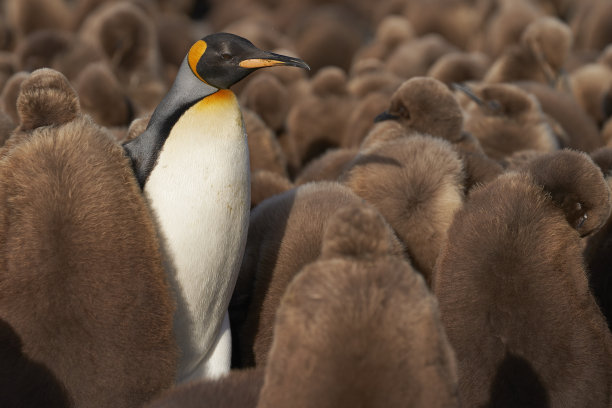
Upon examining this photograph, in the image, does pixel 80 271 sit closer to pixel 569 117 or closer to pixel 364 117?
pixel 364 117

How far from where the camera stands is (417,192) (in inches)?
129

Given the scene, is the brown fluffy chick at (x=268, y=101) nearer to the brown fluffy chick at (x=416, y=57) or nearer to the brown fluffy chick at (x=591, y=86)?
the brown fluffy chick at (x=591, y=86)

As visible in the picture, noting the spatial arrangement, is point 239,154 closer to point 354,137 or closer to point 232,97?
point 232,97

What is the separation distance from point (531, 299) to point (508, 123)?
2238 millimetres

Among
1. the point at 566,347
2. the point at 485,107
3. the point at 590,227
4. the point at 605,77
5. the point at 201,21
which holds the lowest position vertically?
the point at 201,21

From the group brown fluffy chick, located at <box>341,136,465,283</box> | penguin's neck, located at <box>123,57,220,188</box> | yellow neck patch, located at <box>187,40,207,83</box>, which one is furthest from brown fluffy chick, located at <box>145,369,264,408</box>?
brown fluffy chick, located at <box>341,136,465,283</box>

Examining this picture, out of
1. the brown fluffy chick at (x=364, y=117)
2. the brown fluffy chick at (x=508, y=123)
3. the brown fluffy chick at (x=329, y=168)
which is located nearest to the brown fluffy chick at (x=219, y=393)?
the brown fluffy chick at (x=329, y=168)

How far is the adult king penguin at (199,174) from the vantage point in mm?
2529

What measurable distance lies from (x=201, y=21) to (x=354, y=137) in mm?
8740

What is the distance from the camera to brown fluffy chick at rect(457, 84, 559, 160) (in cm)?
451

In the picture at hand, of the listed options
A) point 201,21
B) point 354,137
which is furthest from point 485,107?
point 201,21

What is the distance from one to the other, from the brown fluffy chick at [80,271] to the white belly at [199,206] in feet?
0.48

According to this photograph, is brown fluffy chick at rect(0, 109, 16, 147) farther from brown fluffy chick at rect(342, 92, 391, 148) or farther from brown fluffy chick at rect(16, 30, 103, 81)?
brown fluffy chick at rect(16, 30, 103, 81)

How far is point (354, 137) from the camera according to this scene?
17.1 ft
